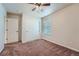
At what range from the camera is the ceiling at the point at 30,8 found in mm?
2084

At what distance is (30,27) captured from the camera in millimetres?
2312

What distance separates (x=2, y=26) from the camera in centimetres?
213

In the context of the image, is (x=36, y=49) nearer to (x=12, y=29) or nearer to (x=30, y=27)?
(x=30, y=27)

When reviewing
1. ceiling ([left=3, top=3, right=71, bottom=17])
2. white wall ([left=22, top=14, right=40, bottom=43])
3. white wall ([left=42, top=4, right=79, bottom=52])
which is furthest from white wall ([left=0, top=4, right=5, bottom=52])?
white wall ([left=42, top=4, right=79, bottom=52])

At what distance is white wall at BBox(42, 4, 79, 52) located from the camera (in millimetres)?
2162

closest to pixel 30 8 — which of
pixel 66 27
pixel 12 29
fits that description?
pixel 12 29

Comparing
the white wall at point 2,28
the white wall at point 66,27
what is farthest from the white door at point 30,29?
the white wall at point 2,28

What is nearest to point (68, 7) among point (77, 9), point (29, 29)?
point (77, 9)

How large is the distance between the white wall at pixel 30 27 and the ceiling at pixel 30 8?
0.35 feet

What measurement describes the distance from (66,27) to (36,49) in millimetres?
782

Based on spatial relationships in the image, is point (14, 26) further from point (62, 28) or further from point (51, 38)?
point (62, 28)

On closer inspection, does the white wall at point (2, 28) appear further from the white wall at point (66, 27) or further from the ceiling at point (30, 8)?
the white wall at point (66, 27)

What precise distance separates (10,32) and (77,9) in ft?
4.77

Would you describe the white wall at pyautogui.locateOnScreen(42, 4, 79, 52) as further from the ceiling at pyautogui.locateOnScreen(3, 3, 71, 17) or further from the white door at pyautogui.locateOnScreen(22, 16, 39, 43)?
the white door at pyautogui.locateOnScreen(22, 16, 39, 43)
